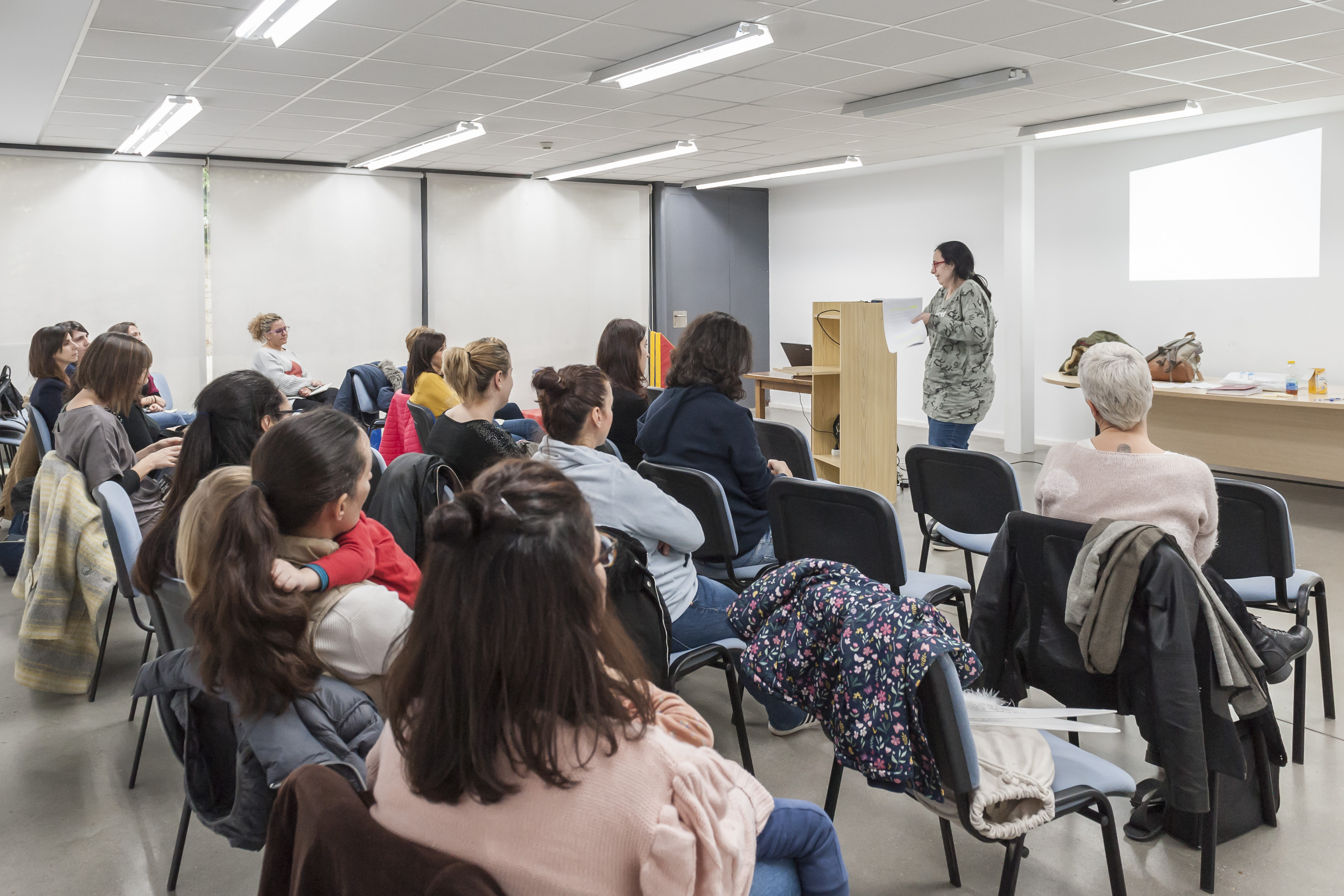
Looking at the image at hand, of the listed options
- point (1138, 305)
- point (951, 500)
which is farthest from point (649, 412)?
point (1138, 305)

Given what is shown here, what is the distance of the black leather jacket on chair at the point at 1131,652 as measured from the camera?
198 cm

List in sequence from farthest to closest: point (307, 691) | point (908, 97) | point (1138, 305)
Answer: point (1138, 305) → point (908, 97) → point (307, 691)

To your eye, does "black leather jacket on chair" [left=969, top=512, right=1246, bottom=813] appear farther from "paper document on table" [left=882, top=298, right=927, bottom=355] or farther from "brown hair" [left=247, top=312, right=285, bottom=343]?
"brown hair" [left=247, top=312, right=285, bottom=343]

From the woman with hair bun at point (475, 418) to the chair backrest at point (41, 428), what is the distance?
1.91 m

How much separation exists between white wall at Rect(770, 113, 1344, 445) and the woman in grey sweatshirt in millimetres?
6238

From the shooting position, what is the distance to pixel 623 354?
420 cm

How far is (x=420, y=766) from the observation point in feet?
3.31

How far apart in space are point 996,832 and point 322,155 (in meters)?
8.23

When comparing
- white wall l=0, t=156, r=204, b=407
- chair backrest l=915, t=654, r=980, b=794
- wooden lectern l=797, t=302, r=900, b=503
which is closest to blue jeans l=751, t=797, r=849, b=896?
chair backrest l=915, t=654, r=980, b=794

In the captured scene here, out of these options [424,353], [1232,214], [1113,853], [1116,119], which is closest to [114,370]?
[424,353]

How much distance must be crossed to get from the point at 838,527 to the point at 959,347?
3.08m

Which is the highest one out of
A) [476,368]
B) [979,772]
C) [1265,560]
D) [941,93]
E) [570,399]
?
[941,93]

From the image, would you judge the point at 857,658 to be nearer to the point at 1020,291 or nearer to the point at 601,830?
the point at 601,830

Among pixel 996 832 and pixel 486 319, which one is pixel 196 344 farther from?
pixel 996 832
